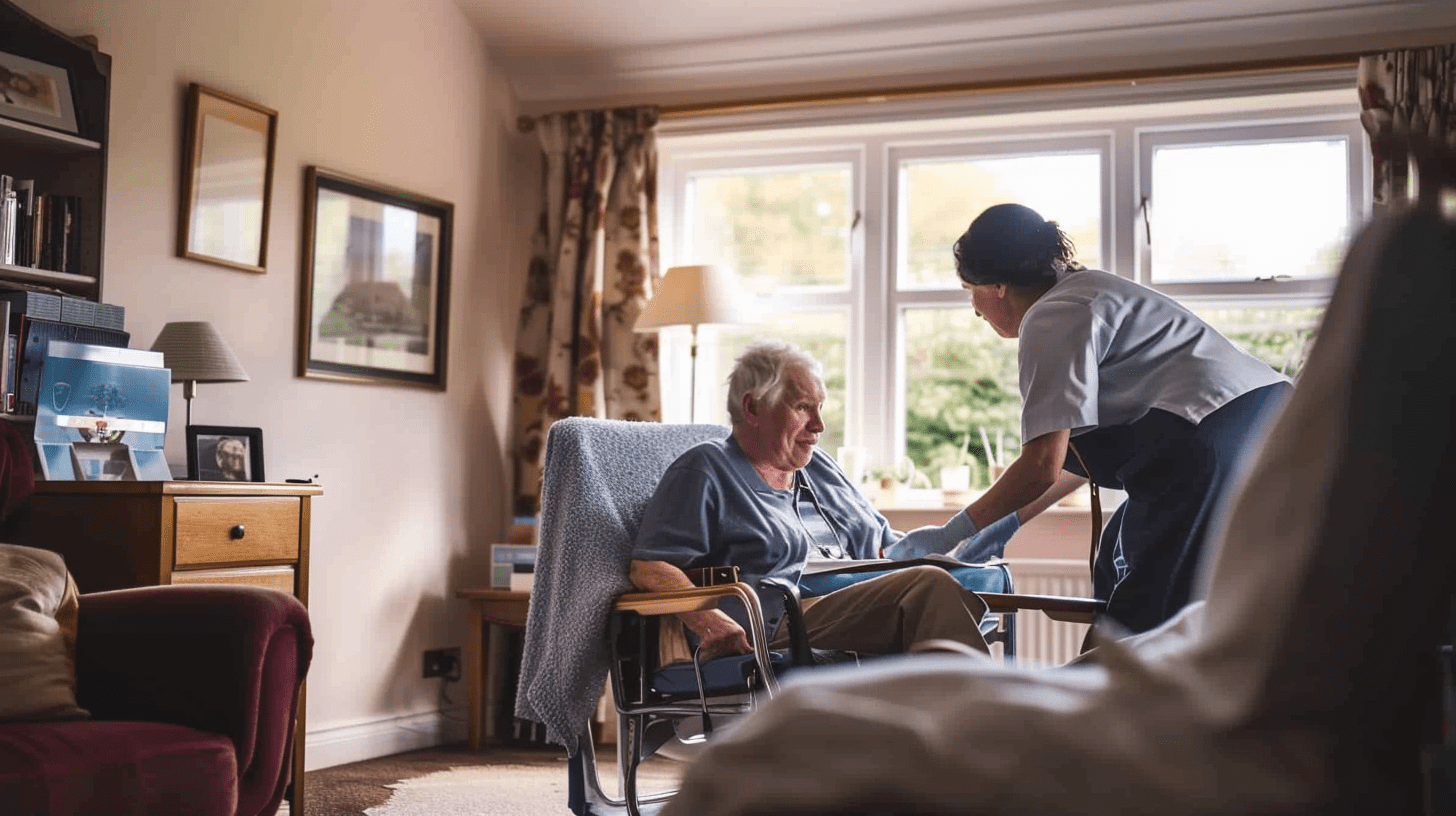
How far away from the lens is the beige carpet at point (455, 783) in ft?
10.8

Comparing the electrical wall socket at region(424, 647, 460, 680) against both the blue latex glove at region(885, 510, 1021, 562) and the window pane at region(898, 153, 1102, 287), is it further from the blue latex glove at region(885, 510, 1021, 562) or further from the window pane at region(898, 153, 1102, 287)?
the blue latex glove at region(885, 510, 1021, 562)

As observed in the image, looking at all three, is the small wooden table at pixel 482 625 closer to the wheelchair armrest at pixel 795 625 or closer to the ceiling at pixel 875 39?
the ceiling at pixel 875 39

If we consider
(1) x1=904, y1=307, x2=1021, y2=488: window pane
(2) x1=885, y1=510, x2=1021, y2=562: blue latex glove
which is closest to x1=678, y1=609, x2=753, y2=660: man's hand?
(2) x1=885, y1=510, x2=1021, y2=562: blue latex glove

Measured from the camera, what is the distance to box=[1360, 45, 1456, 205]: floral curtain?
3.88 metres

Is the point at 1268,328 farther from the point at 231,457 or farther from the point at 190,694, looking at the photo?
the point at 190,694

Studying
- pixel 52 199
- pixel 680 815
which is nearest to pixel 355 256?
pixel 52 199

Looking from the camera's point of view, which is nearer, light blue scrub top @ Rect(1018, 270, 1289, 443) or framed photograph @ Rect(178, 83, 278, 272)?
→ light blue scrub top @ Rect(1018, 270, 1289, 443)

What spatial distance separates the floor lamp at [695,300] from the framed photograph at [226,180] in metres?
1.21

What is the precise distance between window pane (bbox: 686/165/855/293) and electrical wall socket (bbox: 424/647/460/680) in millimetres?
1690

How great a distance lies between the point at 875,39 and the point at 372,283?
74.9 inches

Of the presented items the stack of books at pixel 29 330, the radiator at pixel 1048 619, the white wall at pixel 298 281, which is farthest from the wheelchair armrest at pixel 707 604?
the radiator at pixel 1048 619

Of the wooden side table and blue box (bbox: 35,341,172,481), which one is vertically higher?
blue box (bbox: 35,341,172,481)

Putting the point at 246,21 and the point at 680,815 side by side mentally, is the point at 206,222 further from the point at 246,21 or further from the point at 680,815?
the point at 680,815

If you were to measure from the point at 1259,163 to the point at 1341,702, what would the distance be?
4070 mm
